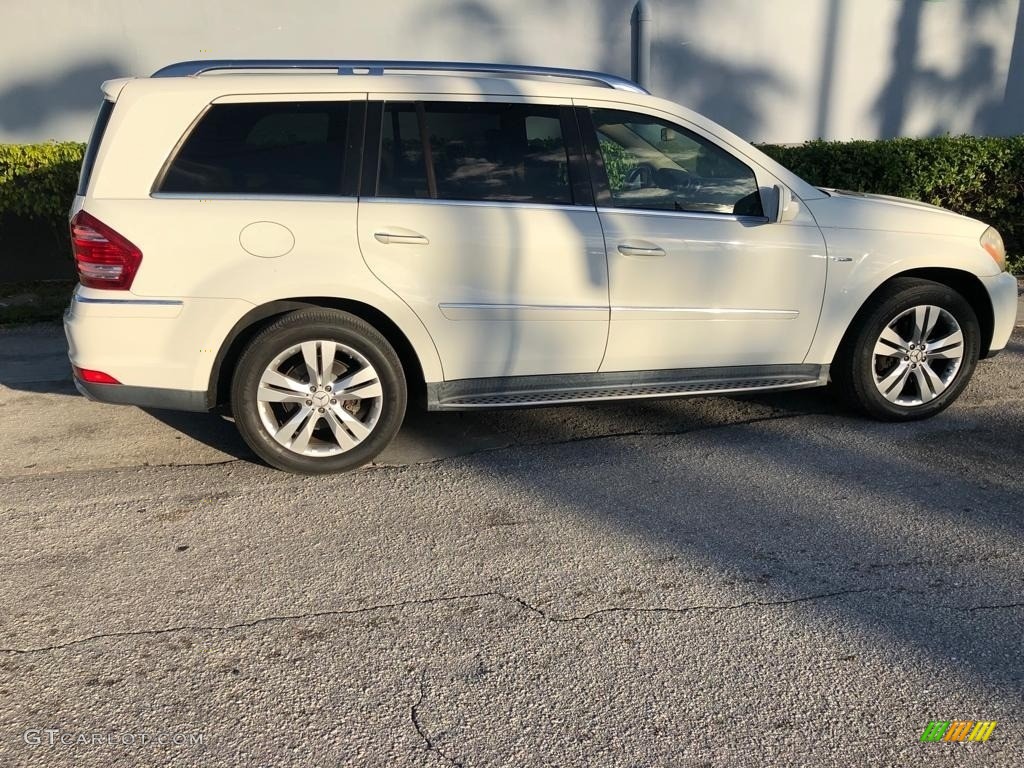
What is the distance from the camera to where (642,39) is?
10.9 metres

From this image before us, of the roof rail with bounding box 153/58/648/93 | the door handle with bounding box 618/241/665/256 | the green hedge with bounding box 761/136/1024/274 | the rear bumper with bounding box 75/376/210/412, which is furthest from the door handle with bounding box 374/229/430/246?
the green hedge with bounding box 761/136/1024/274

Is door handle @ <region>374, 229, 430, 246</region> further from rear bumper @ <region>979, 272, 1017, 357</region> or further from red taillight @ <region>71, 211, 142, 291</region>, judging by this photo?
rear bumper @ <region>979, 272, 1017, 357</region>

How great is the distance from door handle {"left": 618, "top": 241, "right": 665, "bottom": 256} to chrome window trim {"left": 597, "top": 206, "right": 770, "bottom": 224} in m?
0.17

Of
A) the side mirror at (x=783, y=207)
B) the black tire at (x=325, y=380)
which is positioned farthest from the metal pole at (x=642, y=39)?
the black tire at (x=325, y=380)

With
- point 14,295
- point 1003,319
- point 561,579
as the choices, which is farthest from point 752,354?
point 14,295

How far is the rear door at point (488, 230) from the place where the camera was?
14.1ft

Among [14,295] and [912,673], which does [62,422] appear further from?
[912,673]

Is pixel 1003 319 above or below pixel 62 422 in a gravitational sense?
above

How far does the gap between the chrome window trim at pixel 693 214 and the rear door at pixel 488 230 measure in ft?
0.38

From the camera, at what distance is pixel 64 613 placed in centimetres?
328

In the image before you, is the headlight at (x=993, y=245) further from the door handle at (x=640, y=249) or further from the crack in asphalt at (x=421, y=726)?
the crack in asphalt at (x=421, y=726)

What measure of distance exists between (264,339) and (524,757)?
240cm

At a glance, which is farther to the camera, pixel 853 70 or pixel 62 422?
pixel 853 70

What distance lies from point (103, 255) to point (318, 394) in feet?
3.63
